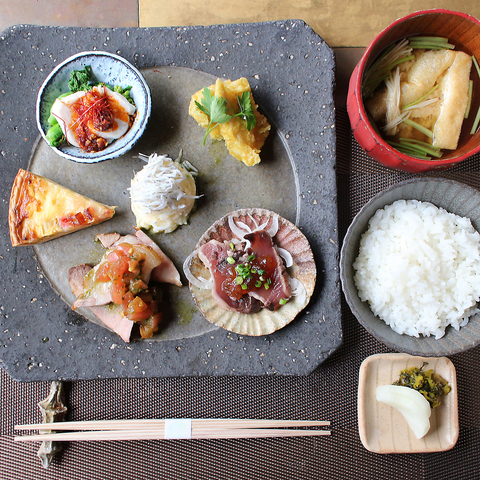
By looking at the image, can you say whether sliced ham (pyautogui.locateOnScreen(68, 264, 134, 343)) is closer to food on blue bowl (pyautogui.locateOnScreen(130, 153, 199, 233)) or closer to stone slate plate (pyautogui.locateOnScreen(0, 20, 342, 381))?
stone slate plate (pyautogui.locateOnScreen(0, 20, 342, 381))

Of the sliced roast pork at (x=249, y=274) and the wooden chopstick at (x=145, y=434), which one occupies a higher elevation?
the sliced roast pork at (x=249, y=274)

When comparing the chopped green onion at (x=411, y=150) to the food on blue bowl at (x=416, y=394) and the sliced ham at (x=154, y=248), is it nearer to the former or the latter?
the food on blue bowl at (x=416, y=394)

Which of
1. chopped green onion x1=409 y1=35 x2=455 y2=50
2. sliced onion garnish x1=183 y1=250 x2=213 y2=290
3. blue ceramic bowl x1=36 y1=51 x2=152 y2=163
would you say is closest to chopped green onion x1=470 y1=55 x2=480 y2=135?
chopped green onion x1=409 y1=35 x2=455 y2=50

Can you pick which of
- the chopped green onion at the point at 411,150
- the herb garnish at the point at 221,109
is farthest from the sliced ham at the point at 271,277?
the chopped green onion at the point at 411,150

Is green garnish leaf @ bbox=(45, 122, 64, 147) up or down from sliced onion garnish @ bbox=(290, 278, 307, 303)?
up

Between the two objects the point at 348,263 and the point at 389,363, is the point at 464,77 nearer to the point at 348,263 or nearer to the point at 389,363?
the point at 348,263

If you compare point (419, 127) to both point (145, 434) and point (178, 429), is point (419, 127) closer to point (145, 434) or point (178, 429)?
point (178, 429)

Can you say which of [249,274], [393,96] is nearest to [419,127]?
[393,96]
